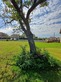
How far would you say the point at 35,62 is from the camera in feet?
45.7

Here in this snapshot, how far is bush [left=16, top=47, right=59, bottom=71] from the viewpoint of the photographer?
13.7m

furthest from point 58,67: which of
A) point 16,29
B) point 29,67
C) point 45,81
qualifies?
point 16,29

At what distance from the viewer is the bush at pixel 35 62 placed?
13703 mm

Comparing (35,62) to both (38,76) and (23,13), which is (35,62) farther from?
(23,13)

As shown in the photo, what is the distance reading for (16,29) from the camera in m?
18.3

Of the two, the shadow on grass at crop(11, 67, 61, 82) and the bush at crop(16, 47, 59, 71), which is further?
the bush at crop(16, 47, 59, 71)

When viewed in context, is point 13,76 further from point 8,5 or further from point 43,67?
point 8,5

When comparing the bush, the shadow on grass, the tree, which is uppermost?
the tree

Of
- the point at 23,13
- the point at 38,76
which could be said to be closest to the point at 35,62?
the point at 38,76

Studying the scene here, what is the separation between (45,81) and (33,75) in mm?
1152

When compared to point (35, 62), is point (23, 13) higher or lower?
higher

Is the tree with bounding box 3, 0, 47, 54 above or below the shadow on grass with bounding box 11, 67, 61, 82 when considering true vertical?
above

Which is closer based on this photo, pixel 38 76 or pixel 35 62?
pixel 38 76

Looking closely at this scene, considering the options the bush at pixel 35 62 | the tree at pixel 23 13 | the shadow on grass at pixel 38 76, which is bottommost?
the shadow on grass at pixel 38 76
